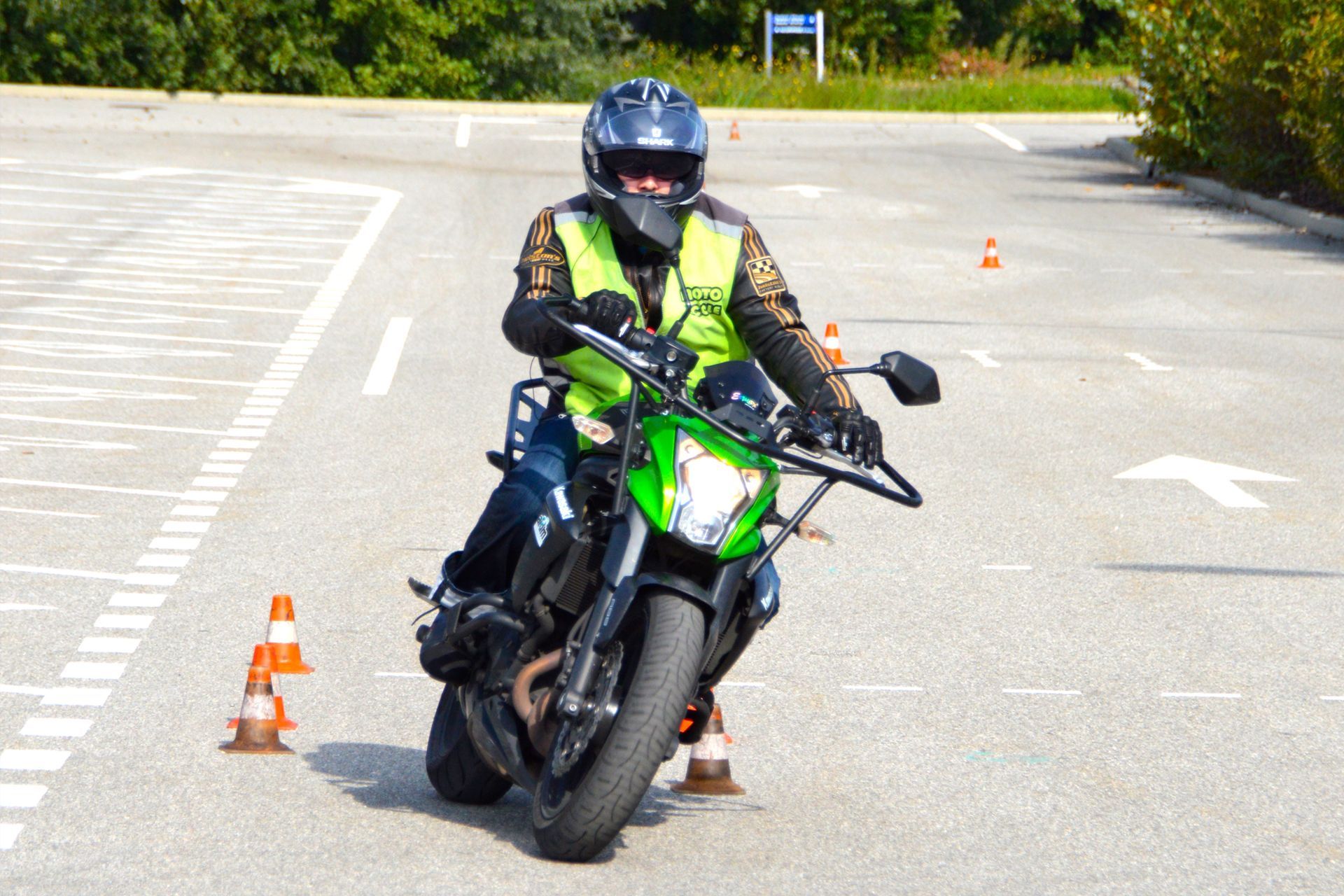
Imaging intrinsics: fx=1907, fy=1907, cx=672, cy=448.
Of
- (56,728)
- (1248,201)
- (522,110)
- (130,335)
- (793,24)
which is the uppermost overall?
(56,728)

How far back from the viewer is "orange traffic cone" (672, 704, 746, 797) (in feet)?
17.7

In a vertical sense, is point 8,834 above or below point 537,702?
below

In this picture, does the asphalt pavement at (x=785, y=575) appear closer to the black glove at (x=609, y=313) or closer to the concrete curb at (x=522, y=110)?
the black glove at (x=609, y=313)

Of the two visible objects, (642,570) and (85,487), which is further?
(85,487)

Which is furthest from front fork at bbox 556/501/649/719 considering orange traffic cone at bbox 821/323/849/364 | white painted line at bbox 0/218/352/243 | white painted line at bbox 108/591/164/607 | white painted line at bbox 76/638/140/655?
white painted line at bbox 0/218/352/243

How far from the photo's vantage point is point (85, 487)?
9820 millimetres

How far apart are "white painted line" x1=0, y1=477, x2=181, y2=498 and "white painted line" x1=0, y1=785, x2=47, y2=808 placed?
4535 mm

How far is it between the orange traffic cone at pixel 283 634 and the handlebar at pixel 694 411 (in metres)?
2.16

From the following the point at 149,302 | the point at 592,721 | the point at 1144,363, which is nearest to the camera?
the point at 592,721

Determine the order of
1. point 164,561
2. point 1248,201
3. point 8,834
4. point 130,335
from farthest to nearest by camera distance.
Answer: point 1248,201
point 130,335
point 164,561
point 8,834

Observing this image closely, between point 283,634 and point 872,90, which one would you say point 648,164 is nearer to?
point 283,634

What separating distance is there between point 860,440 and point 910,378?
289 mm

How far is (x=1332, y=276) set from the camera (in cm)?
1950

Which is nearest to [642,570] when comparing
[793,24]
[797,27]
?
[797,27]
